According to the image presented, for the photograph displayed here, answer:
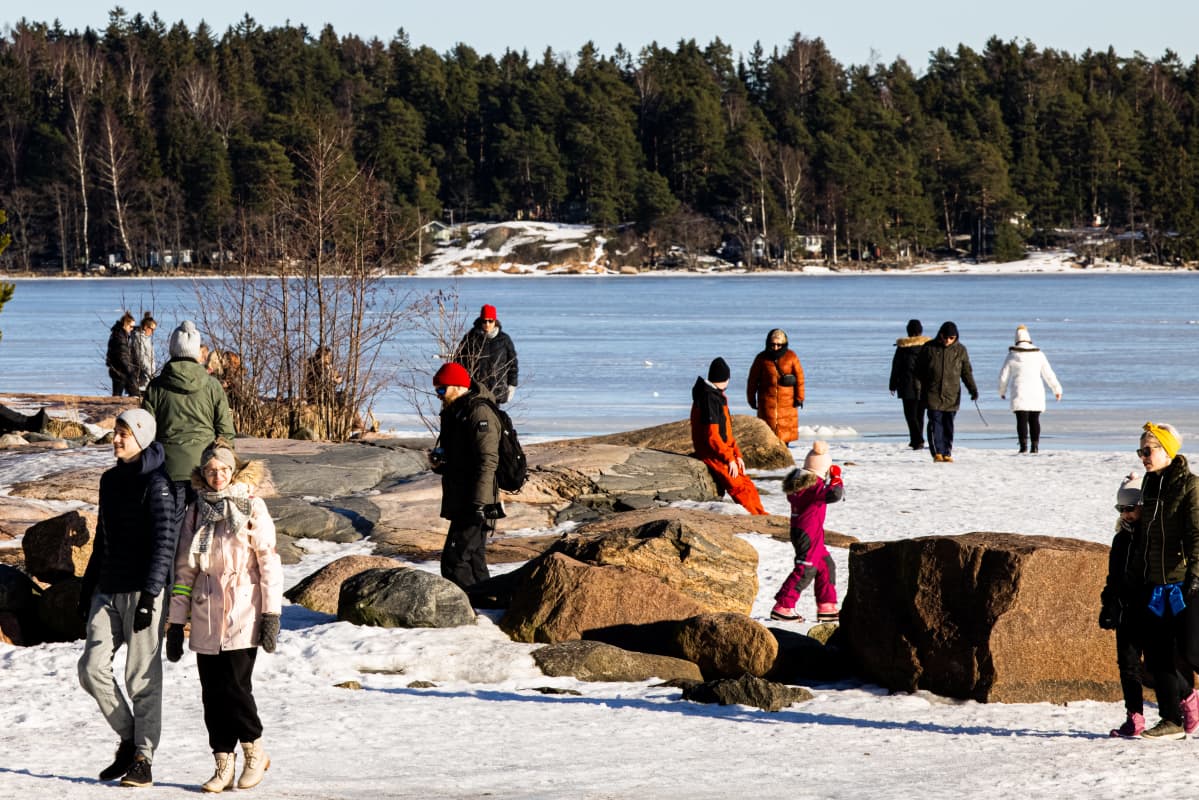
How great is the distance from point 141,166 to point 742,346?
83.6m

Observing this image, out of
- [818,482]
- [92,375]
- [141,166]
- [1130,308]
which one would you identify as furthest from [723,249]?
[818,482]

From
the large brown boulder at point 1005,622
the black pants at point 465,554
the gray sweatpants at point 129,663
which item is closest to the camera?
the gray sweatpants at point 129,663

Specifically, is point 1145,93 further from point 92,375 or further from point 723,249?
point 92,375

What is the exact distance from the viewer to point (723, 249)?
12356cm

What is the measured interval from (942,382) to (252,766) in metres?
11.5

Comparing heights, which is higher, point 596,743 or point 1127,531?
point 1127,531

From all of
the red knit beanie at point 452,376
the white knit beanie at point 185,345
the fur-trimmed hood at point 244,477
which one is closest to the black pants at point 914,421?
the red knit beanie at point 452,376

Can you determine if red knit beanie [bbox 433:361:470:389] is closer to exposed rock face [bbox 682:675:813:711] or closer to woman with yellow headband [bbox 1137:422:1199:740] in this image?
exposed rock face [bbox 682:675:813:711]

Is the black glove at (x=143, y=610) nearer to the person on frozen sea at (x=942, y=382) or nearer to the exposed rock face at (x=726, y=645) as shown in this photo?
the exposed rock face at (x=726, y=645)

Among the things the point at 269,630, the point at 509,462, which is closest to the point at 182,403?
the point at 509,462

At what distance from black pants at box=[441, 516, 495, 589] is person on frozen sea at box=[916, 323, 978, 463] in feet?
26.6

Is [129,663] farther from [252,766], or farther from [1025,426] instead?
[1025,426]

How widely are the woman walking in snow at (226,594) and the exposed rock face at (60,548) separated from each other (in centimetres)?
385

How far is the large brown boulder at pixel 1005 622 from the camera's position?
743cm
